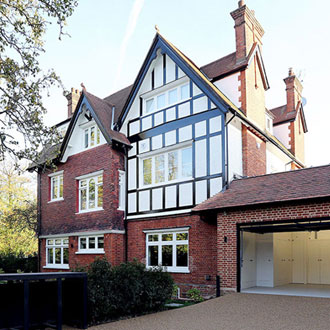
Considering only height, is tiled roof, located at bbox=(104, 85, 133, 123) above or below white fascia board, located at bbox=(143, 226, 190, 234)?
above

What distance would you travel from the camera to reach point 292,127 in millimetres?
20312

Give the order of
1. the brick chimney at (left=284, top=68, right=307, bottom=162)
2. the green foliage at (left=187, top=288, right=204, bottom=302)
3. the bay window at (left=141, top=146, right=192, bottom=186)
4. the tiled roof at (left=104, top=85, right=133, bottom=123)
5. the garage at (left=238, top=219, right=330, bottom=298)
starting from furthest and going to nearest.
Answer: the brick chimney at (left=284, top=68, right=307, bottom=162) → the tiled roof at (left=104, top=85, right=133, bottom=123) → the bay window at (left=141, top=146, right=192, bottom=186) → the green foliage at (left=187, top=288, right=204, bottom=302) → the garage at (left=238, top=219, right=330, bottom=298)

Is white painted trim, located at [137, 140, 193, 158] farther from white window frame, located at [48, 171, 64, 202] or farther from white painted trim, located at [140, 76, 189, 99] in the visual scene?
white window frame, located at [48, 171, 64, 202]

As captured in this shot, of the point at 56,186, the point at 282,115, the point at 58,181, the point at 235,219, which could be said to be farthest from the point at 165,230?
the point at 282,115

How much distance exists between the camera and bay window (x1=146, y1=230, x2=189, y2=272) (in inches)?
533

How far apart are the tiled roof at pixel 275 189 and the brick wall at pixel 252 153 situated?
1.41m

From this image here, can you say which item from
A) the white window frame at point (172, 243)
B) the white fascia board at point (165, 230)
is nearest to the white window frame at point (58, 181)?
the white fascia board at point (165, 230)

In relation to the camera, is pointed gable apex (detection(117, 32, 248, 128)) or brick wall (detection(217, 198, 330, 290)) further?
pointed gable apex (detection(117, 32, 248, 128))

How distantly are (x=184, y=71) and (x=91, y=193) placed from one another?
6.90 m

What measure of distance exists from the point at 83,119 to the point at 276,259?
10.6 meters

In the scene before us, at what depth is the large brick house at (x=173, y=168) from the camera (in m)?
12.6

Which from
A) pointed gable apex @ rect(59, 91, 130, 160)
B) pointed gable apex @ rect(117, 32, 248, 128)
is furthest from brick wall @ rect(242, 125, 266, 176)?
pointed gable apex @ rect(59, 91, 130, 160)

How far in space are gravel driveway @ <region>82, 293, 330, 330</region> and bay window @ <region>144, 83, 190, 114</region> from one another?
7835 millimetres

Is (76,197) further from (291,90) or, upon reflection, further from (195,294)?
(291,90)
